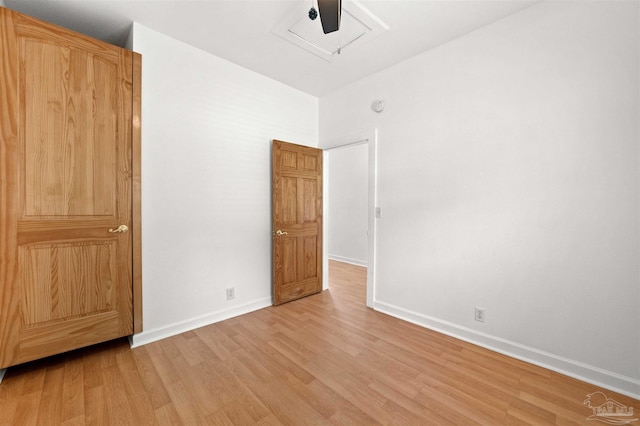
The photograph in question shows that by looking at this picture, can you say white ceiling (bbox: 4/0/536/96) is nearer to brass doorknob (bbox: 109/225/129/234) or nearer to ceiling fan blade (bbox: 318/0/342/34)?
ceiling fan blade (bbox: 318/0/342/34)

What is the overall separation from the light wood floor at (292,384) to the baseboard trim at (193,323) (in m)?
0.08

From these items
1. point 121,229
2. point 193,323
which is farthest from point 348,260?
point 121,229

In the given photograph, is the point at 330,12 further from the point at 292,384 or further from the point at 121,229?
the point at 292,384

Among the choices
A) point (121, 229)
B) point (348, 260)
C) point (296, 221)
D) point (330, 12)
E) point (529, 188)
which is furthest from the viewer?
point (348, 260)

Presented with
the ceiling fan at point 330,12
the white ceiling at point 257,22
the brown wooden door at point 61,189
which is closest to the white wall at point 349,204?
the white ceiling at point 257,22

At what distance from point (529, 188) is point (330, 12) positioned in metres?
1.98

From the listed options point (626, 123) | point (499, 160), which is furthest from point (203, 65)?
point (626, 123)

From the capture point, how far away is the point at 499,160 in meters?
2.23

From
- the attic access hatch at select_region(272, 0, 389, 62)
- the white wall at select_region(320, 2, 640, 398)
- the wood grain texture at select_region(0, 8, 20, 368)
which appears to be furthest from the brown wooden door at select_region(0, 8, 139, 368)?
the white wall at select_region(320, 2, 640, 398)

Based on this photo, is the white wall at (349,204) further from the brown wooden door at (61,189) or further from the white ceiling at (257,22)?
the brown wooden door at (61,189)

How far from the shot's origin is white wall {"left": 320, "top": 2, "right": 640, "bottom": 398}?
1.75 metres

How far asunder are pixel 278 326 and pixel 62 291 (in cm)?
179

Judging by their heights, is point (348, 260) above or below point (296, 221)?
below

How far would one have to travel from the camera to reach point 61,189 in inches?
78.0
